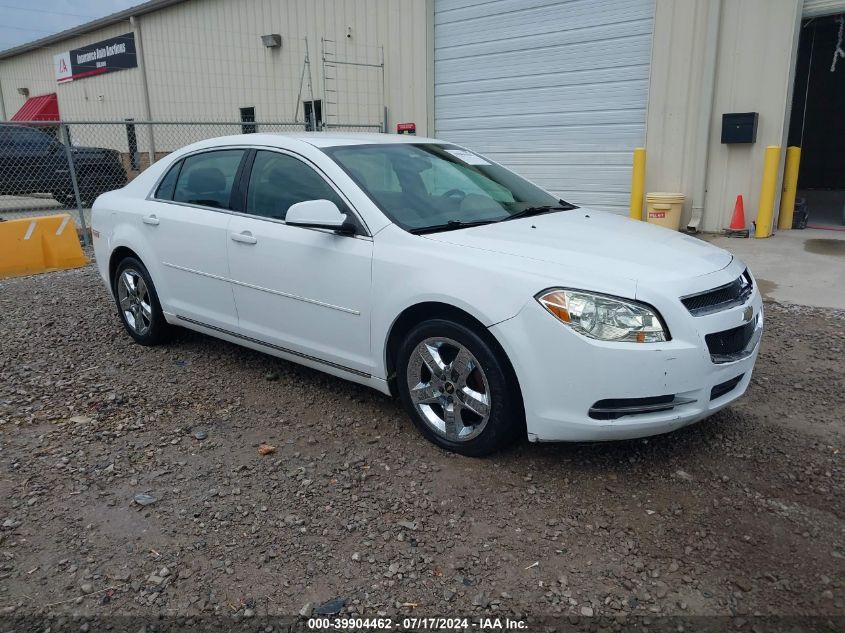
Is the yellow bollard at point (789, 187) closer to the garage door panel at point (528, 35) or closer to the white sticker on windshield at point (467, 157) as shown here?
the garage door panel at point (528, 35)

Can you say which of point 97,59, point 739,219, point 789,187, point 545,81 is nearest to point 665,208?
point 739,219

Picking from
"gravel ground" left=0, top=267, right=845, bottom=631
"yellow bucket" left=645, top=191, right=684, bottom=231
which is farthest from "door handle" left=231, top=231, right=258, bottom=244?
"yellow bucket" left=645, top=191, right=684, bottom=231

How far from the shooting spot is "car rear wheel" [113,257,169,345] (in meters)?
5.20

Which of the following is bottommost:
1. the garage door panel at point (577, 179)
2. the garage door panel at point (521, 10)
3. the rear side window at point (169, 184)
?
the garage door panel at point (577, 179)

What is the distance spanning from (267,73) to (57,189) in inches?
221

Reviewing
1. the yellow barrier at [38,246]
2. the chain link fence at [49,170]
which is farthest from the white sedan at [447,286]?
the chain link fence at [49,170]

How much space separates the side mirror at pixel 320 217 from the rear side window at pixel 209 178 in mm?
1003

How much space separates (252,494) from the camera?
3256 millimetres

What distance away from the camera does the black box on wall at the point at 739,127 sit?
903 cm

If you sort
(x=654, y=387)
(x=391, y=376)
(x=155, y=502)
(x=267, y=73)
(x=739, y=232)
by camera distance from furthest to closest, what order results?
(x=267, y=73)
(x=739, y=232)
(x=391, y=376)
(x=155, y=502)
(x=654, y=387)

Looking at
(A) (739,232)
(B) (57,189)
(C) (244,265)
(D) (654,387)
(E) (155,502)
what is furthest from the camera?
(B) (57,189)

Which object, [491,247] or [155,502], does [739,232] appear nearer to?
[491,247]

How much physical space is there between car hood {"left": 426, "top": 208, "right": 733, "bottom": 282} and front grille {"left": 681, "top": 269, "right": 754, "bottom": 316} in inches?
4.2

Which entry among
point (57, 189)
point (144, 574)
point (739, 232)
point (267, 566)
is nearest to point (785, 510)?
point (267, 566)
